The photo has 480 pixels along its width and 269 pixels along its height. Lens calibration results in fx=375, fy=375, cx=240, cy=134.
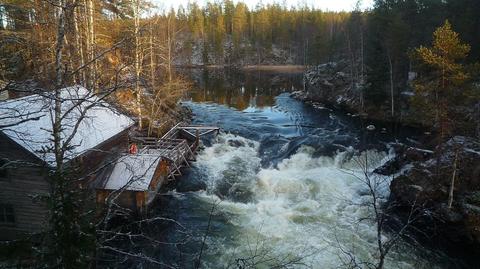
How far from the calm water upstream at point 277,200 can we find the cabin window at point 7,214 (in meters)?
6.19

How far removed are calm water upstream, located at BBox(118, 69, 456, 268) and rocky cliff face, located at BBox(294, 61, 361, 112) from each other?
9.45 metres

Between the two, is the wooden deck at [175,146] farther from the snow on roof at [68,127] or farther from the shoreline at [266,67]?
the shoreline at [266,67]

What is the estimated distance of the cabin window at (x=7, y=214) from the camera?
17.1 metres

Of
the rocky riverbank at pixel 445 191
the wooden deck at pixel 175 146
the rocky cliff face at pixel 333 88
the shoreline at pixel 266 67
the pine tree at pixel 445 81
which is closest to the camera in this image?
the rocky riverbank at pixel 445 191

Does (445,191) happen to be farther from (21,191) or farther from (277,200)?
(21,191)

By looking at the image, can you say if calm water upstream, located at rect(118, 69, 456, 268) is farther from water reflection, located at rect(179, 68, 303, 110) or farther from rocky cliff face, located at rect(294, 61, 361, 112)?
water reflection, located at rect(179, 68, 303, 110)

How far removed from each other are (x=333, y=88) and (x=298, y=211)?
38.0m

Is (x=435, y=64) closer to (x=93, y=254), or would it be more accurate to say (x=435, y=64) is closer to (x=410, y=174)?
(x=410, y=174)

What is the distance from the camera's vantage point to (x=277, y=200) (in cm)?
2266

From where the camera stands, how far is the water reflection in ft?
186

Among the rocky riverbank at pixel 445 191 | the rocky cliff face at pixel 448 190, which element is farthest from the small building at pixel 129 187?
the rocky cliff face at pixel 448 190

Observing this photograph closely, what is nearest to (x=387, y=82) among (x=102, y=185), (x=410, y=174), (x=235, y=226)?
(x=410, y=174)

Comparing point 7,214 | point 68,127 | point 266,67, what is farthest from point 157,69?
point 266,67

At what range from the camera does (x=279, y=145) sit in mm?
32688
